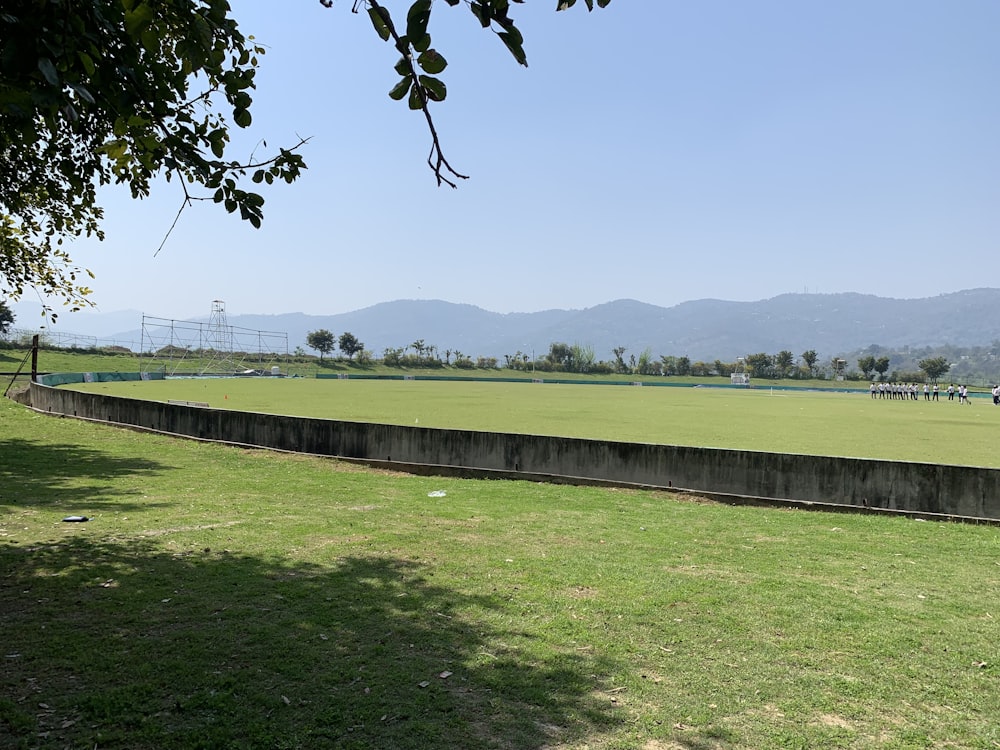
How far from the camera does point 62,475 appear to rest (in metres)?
11.2

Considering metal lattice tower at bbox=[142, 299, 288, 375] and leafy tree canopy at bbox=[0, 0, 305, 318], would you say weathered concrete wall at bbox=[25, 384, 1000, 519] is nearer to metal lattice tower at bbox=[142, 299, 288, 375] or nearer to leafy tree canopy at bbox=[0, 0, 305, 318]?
leafy tree canopy at bbox=[0, 0, 305, 318]

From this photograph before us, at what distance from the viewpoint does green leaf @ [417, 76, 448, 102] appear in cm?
305

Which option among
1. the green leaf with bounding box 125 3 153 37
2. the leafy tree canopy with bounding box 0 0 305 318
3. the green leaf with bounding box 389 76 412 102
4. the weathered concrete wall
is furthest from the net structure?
the green leaf with bounding box 389 76 412 102

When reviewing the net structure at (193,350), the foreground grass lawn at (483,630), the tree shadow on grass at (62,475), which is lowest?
the tree shadow on grass at (62,475)

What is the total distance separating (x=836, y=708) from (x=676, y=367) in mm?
131644

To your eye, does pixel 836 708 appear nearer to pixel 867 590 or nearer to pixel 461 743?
pixel 461 743

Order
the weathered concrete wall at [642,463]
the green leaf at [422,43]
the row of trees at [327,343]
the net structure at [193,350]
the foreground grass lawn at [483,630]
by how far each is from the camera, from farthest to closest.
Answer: the row of trees at [327,343] < the net structure at [193,350] < the weathered concrete wall at [642,463] < the foreground grass lawn at [483,630] < the green leaf at [422,43]

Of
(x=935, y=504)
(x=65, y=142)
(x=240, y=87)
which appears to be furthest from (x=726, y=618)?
(x=65, y=142)

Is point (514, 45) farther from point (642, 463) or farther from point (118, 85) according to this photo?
point (642, 463)

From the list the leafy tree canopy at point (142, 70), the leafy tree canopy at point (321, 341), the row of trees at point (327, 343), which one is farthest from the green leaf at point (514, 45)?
the leafy tree canopy at point (321, 341)

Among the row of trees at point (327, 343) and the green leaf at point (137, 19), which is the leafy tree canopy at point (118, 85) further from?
the row of trees at point (327, 343)

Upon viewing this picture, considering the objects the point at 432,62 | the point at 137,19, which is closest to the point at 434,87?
the point at 432,62

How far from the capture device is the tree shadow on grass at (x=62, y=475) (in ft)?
29.6

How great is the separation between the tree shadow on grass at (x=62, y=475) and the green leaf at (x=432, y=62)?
7967mm
